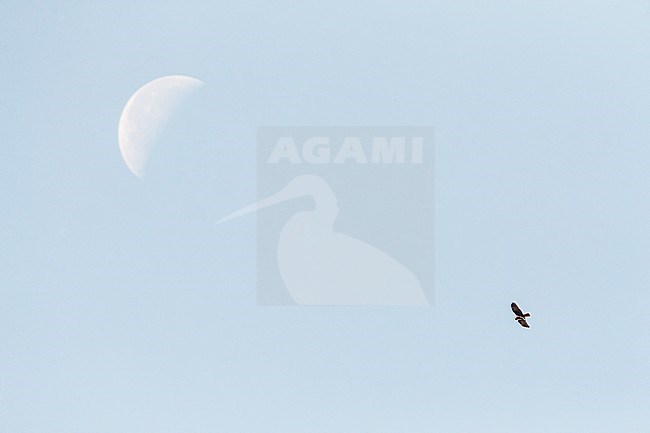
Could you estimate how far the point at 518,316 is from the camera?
541cm
